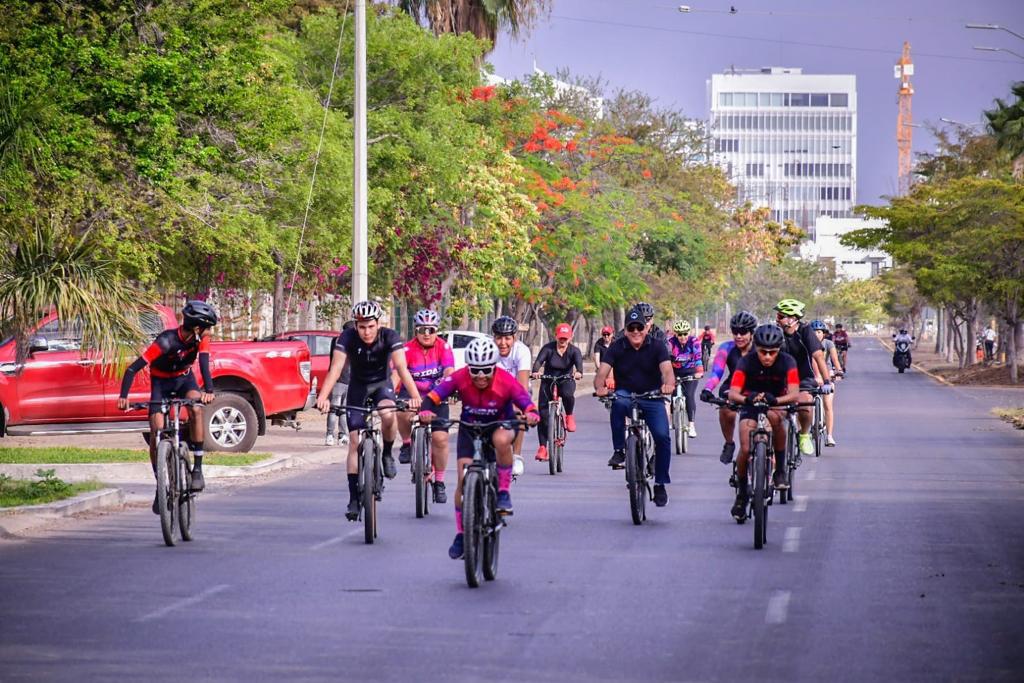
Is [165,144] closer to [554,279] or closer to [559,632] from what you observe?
[559,632]

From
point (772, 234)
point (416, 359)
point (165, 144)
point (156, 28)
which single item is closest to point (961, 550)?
point (416, 359)

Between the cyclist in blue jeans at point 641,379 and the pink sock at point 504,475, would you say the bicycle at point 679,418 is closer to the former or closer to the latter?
the cyclist in blue jeans at point 641,379

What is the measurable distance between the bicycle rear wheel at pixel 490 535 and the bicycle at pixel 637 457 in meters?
3.41

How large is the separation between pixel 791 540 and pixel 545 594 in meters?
3.61

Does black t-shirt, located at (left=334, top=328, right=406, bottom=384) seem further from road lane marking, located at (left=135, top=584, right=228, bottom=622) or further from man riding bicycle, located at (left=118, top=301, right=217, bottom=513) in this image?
road lane marking, located at (left=135, top=584, right=228, bottom=622)

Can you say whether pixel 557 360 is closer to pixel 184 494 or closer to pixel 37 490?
pixel 37 490

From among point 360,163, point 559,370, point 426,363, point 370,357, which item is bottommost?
point 559,370

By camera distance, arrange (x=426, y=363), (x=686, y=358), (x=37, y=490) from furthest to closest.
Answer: (x=686, y=358) < (x=426, y=363) < (x=37, y=490)

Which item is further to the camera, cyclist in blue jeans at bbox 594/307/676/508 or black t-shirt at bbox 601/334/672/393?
black t-shirt at bbox 601/334/672/393

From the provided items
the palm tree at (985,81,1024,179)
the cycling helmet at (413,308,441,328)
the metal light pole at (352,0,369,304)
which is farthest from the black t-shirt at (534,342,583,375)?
the palm tree at (985,81,1024,179)

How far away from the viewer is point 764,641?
9195 mm

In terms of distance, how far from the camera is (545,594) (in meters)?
10.9

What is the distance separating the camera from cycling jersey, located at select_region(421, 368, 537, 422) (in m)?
11.8

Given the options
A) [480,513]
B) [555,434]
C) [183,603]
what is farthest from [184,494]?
[555,434]
